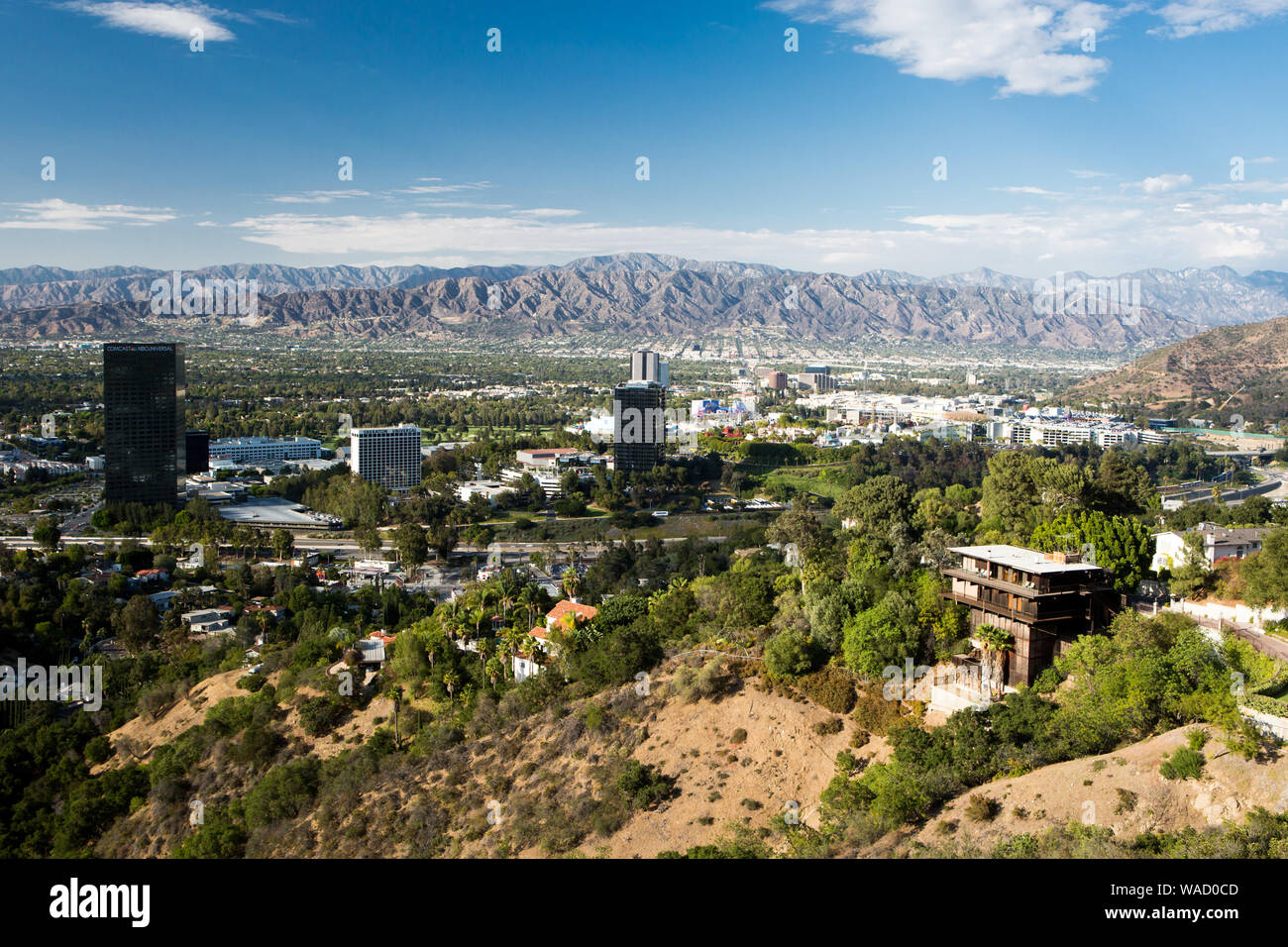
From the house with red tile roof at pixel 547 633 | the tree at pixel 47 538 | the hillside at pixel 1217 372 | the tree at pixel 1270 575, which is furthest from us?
the hillside at pixel 1217 372

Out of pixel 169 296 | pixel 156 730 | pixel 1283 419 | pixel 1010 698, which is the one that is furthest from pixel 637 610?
pixel 169 296

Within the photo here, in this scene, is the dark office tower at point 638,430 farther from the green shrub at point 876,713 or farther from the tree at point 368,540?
the green shrub at point 876,713

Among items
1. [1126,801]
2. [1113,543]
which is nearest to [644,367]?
[1113,543]

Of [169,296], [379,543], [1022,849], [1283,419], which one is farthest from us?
[169,296]

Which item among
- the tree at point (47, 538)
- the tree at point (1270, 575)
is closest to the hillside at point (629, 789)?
the tree at point (1270, 575)

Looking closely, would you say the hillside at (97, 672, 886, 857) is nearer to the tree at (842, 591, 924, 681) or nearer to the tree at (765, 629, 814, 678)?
the tree at (765, 629, 814, 678)
